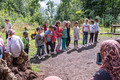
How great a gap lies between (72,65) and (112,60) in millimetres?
4456

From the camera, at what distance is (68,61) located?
6.33 meters

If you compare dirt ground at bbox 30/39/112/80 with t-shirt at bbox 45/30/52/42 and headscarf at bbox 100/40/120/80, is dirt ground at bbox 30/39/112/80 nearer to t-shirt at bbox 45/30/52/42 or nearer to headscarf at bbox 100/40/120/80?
t-shirt at bbox 45/30/52/42

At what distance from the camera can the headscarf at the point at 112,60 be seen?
142 centimetres

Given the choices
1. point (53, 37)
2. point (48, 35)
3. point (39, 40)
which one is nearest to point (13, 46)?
point (39, 40)

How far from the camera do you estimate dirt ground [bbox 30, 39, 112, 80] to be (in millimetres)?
4898

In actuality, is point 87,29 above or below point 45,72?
above

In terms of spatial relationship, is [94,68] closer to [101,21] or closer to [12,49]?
[12,49]

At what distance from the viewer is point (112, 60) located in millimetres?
1447

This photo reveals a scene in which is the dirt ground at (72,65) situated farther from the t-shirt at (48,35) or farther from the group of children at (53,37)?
the t-shirt at (48,35)

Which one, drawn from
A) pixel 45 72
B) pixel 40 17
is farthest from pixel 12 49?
pixel 40 17

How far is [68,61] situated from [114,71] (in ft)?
16.3

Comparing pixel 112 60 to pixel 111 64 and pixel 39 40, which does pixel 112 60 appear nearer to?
pixel 111 64

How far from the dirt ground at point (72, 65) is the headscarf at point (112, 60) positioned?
3306 millimetres

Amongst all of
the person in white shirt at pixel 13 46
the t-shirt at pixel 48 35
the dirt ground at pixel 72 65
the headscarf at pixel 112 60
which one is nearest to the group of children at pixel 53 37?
the t-shirt at pixel 48 35
